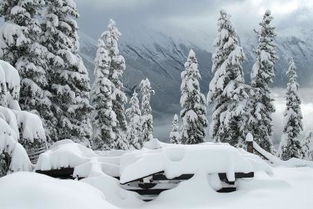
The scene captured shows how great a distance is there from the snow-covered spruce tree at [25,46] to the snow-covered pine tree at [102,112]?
11.5 m

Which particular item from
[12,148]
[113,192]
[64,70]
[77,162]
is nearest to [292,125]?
[64,70]

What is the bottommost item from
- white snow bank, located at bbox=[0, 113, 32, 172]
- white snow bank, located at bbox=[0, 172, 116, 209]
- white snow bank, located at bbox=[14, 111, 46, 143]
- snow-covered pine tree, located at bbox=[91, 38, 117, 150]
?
white snow bank, located at bbox=[0, 172, 116, 209]

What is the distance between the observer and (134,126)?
5303cm

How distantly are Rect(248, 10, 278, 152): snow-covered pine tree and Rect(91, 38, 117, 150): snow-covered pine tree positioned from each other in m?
11.0

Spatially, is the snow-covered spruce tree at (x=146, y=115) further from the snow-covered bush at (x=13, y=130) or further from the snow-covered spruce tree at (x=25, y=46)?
the snow-covered bush at (x=13, y=130)

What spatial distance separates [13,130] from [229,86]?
22967 millimetres

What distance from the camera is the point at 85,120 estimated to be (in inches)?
1144

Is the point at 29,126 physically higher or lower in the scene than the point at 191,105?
lower

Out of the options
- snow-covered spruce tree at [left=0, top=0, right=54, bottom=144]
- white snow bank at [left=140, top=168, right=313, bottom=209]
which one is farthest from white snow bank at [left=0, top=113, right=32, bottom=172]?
snow-covered spruce tree at [left=0, top=0, right=54, bottom=144]

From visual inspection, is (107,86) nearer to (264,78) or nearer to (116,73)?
(116,73)

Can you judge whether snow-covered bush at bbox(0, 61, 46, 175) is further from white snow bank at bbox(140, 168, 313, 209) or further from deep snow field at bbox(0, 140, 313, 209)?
white snow bank at bbox(140, 168, 313, 209)

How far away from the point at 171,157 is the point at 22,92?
13.9 meters

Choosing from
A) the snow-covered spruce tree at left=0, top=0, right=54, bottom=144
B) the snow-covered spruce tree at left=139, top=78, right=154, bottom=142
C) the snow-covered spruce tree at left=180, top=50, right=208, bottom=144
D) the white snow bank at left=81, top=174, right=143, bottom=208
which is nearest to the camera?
the white snow bank at left=81, top=174, right=143, bottom=208

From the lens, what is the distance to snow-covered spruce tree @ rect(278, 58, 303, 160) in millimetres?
38000
